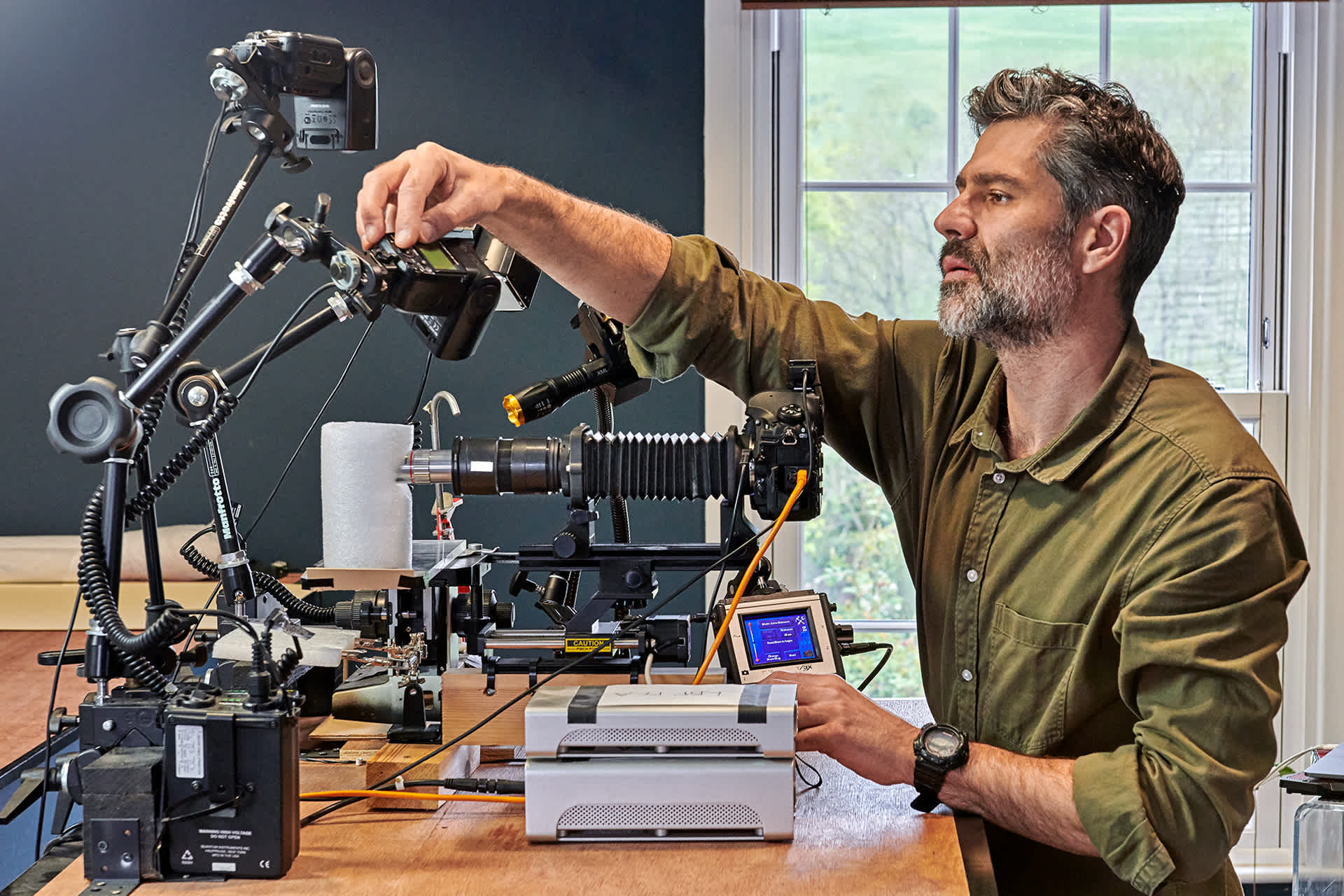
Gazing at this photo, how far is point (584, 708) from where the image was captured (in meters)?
1.16

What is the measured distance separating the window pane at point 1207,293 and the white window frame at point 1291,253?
0.05 meters

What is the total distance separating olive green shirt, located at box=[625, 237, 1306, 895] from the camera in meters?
1.22

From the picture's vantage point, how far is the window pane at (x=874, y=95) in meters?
2.97

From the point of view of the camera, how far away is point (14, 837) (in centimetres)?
202

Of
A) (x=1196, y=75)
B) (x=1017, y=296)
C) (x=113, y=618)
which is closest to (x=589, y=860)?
(x=113, y=618)

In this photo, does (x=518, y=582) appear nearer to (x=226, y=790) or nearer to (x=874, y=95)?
(x=226, y=790)

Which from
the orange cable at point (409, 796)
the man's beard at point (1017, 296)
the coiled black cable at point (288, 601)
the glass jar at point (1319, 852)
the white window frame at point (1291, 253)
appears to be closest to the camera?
the orange cable at point (409, 796)

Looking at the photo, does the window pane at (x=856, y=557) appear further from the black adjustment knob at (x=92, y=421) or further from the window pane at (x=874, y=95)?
the black adjustment knob at (x=92, y=421)

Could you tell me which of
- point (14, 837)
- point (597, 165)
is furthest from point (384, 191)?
point (597, 165)

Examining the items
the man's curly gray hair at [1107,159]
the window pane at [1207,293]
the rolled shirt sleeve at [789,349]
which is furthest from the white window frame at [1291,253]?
the man's curly gray hair at [1107,159]

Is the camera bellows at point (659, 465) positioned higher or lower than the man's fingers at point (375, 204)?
lower

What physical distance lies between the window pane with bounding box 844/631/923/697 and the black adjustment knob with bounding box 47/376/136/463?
2308mm

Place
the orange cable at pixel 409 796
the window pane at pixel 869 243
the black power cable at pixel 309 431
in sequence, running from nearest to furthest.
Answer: the orange cable at pixel 409 796, the black power cable at pixel 309 431, the window pane at pixel 869 243

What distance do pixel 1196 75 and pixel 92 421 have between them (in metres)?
2.73
